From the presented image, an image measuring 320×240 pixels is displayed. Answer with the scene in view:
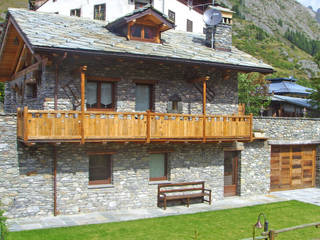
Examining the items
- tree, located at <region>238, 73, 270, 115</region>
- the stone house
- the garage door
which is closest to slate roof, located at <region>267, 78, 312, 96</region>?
tree, located at <region>238, 73, 270, 115</region>

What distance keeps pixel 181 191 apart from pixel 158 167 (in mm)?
1481

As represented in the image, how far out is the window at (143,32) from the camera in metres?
18.1

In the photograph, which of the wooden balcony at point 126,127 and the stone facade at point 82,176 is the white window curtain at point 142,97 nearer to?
the wooden balcony at point 126,127

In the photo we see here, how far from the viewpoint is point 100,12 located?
36.2 metres

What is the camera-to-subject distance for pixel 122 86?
16.7 m

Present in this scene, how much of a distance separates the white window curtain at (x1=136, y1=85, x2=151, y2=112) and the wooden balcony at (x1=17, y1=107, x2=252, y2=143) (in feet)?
5.62

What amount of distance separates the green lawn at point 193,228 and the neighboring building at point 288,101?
560 inches

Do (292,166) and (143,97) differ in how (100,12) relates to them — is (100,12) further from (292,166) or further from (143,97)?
(292,166)

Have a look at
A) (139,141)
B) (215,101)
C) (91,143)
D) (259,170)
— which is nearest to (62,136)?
(91,143)

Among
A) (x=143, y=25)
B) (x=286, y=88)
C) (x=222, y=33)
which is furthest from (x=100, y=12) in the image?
(x=143, y=25)

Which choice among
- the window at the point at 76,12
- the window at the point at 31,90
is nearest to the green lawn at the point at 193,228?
the window at the point at 31,90

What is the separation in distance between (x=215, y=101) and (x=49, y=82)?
7.97 metres

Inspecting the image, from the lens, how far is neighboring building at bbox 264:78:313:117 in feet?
102

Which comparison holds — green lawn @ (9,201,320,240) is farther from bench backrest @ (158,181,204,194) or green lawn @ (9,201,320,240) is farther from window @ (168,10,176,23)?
window @ (168,10,176,23)
